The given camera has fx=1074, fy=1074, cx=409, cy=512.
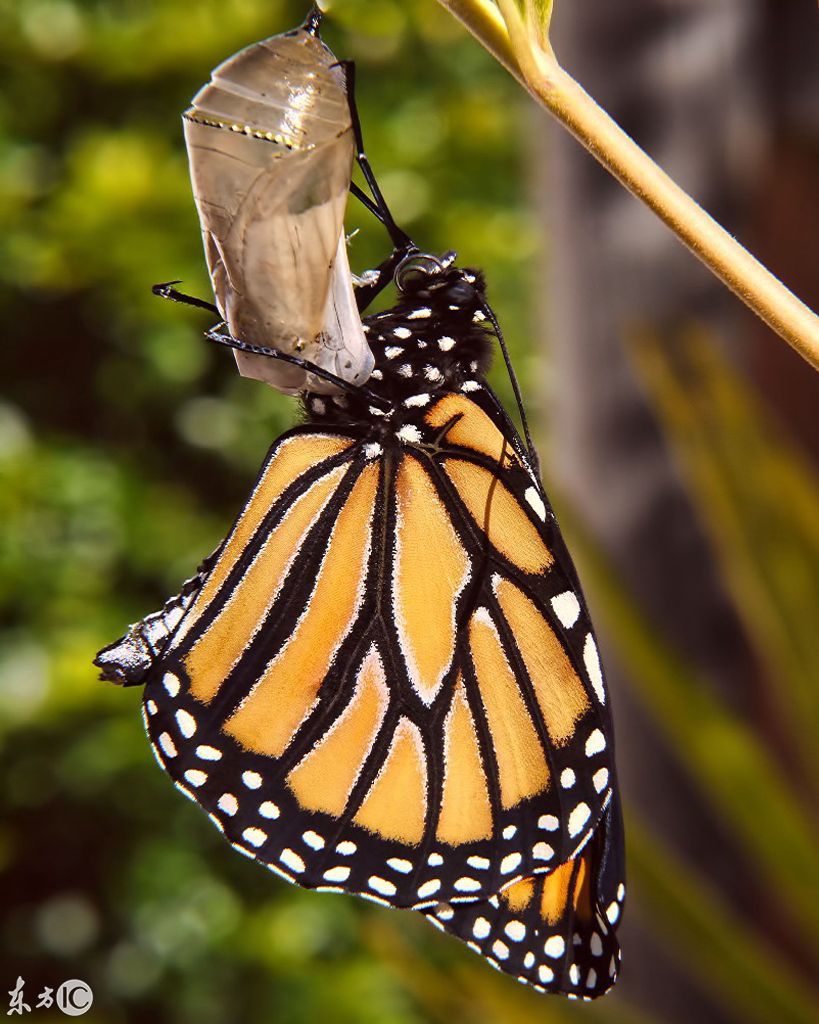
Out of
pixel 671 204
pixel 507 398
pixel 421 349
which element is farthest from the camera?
pixel 507 398

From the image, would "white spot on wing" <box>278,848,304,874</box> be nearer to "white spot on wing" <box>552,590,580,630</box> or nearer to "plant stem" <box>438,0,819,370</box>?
"white spot on wing" <box>552,590,580,630</box>

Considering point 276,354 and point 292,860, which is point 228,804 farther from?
point 276,354

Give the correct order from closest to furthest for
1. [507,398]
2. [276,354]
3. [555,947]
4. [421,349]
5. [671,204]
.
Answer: [671,204], [276,354], [421,349], [555,947], [507,398]

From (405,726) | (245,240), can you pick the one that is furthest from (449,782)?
(245,240)

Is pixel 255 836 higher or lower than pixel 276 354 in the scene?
lower

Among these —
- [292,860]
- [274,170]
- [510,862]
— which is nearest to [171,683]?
[292,860]

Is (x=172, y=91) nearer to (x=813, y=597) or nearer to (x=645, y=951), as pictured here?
(x=813, y=597)

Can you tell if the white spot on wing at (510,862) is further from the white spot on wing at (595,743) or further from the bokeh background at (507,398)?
the bokeh background at (507,398)
